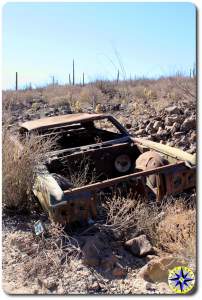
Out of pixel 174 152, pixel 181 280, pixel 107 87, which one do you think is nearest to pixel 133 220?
pixel 181 280

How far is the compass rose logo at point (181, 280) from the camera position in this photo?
3232 millimetres

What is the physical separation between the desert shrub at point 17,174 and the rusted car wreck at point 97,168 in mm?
124

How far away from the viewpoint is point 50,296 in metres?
3.25

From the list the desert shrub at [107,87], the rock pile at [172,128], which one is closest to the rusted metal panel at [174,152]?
the rock pile at [172,128]

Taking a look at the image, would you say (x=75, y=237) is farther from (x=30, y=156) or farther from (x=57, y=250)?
(x=30, y=156)

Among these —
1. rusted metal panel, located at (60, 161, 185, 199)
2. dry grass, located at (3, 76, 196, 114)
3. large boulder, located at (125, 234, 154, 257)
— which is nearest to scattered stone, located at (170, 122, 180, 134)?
dry grass, located at (3, 76, 196, 114)

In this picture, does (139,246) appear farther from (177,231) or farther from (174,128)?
(174,128)

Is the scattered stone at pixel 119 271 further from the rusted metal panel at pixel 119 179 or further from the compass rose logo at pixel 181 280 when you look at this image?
the rusted metal panel at pixel 119 179

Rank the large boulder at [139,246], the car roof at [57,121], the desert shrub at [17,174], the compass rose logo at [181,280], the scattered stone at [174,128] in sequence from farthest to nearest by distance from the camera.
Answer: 1. the scattered stone at [174,128]
2. the car roof at [57,121]
3. the desert shrub at [17,174]
4. the large boulder at [139,246]
5. the compass rose logo at [181,280]

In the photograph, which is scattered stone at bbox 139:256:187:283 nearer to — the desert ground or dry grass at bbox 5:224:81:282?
the desert ground

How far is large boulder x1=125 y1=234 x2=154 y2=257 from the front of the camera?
3740mm

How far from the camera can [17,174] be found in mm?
4496

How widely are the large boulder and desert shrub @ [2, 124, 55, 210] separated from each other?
4.22ft

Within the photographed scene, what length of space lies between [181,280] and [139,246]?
57cm
